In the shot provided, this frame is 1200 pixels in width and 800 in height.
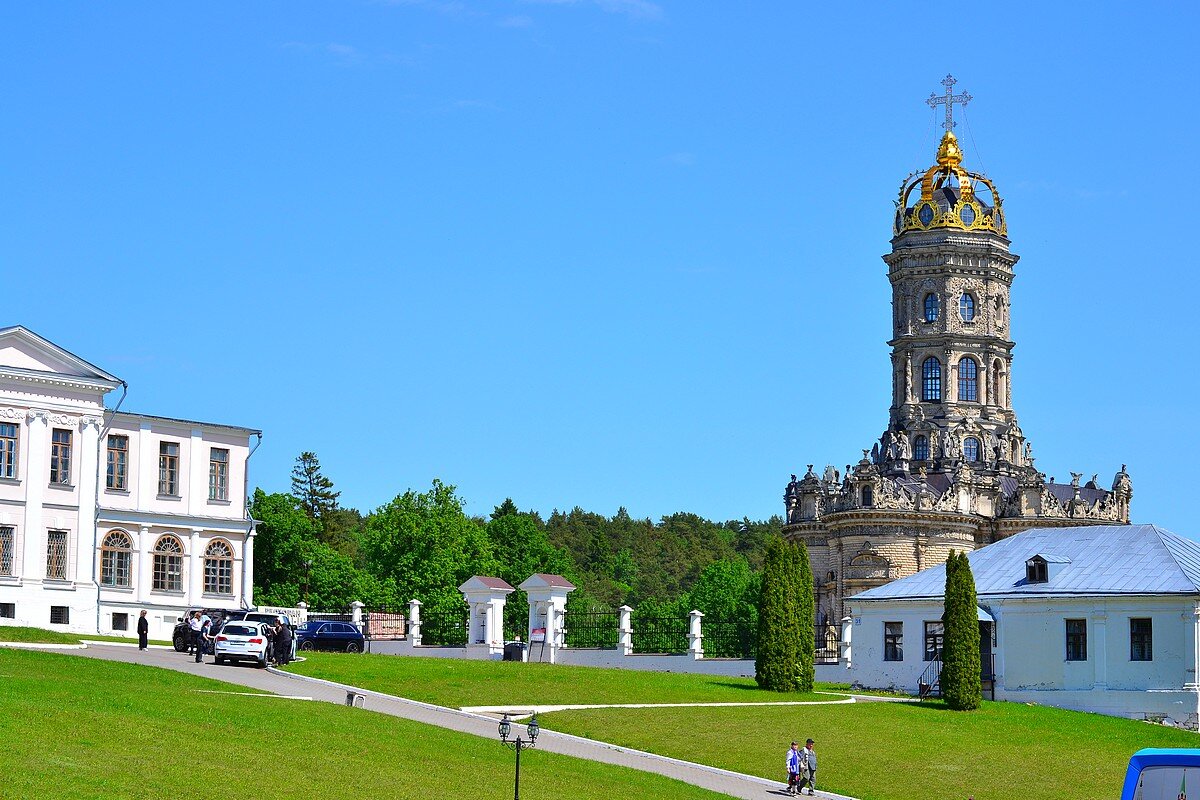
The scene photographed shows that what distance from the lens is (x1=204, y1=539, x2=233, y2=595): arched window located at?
6900cm

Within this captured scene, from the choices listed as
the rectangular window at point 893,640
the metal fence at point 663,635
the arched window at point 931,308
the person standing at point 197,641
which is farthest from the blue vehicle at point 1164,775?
the arched window at point 931,308

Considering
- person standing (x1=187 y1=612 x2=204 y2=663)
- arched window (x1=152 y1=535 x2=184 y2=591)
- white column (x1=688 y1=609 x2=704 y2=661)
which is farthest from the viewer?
arched window (x1=152 y1=535 x2=184 y2=591)

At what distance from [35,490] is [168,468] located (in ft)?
19.9

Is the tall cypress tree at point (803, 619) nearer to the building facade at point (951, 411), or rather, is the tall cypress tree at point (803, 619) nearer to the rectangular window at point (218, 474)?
the rectangular window at point (218, 474)

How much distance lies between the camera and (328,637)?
208 feet

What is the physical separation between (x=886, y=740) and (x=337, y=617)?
31.6 m

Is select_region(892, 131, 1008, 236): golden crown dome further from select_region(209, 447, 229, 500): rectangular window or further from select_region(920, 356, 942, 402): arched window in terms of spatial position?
select_region(209, 447, 229, 500): rectangular window

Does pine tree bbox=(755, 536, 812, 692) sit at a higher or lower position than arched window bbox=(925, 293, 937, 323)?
lower

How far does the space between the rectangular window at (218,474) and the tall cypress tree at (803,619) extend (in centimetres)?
2432

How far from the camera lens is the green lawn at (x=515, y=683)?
4669 cm

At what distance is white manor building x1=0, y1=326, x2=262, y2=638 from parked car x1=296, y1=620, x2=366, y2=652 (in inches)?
265

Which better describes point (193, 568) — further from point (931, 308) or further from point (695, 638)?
point (931, 308)

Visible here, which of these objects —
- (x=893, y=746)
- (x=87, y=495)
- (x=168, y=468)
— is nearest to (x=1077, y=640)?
(x=893, y=746)

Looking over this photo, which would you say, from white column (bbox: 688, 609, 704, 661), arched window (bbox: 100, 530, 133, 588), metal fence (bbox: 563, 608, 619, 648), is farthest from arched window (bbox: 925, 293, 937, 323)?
arched window (bbox: 100, 530, 133, 588)
